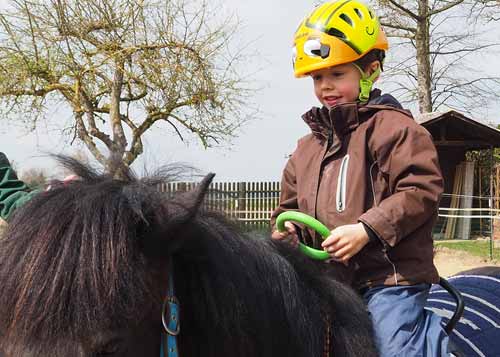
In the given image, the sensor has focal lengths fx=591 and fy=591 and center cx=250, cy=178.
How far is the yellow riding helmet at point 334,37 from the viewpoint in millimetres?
2453

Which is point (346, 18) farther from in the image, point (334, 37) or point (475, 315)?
point (475, 315)

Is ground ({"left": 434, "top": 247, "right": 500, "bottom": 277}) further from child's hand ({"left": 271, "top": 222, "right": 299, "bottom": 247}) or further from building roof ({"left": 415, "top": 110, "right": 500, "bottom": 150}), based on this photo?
child's hand ({"left": 271, "top": 222, "right": 299, "bottom": 247})

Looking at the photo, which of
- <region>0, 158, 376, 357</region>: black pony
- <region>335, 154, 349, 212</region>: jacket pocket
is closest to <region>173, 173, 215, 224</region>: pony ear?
<region>0, 158, 376, 357</region>: black pony

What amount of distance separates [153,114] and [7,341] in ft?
40.4

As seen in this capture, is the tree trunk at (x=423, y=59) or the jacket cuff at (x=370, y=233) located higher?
the tree trunk at (x=423, y=59)

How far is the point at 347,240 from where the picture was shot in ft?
6.79

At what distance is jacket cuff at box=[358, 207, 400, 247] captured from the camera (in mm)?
2078

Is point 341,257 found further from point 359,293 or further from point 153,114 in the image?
point 153,114

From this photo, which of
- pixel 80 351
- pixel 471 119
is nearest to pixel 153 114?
pixel 471 119

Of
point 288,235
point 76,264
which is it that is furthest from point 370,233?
point 76,264

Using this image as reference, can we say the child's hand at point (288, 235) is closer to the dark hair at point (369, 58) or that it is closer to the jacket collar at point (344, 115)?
the jacket collar at point (344, 115)

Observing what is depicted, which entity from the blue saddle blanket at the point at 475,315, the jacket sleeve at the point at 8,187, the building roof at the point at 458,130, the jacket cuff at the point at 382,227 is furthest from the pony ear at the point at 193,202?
the building roof at the point at 458,130

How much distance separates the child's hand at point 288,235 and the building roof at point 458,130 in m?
15.6

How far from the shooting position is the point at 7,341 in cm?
137
